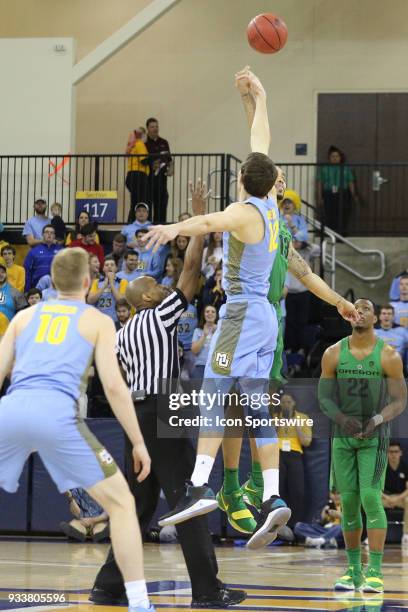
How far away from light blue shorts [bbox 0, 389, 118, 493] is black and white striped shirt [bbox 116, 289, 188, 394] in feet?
5.83

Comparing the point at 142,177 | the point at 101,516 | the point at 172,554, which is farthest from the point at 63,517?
the point at 142,177

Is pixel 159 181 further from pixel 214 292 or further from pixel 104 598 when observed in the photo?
pixel 104 598

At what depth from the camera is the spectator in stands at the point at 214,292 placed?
15250 mm

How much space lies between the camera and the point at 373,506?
29.9 feet

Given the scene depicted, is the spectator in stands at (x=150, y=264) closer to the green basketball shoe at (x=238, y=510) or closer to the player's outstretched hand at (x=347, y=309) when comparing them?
the player's outstretched hand at (x=347, y=309)

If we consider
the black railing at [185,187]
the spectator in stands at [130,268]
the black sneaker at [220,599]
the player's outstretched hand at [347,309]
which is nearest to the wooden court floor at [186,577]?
the black sneaker at [220,599]

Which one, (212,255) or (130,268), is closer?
(212,255)

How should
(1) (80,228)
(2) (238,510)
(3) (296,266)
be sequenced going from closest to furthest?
(2) (238,510) → (3) (296,266) → (1) (80,228)

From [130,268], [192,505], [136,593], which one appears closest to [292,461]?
[130,268]

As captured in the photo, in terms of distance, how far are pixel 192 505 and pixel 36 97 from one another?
15032 millimetres

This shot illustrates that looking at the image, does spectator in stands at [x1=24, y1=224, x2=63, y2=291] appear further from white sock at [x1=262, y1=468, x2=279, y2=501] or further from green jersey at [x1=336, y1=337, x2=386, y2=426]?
white sock at [x1=262, y1=468, x2=279, y2=501]

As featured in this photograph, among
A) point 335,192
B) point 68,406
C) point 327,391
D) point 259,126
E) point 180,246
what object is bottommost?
point 327,391

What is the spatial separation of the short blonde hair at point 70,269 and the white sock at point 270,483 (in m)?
1.87

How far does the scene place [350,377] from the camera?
31.7 feet
